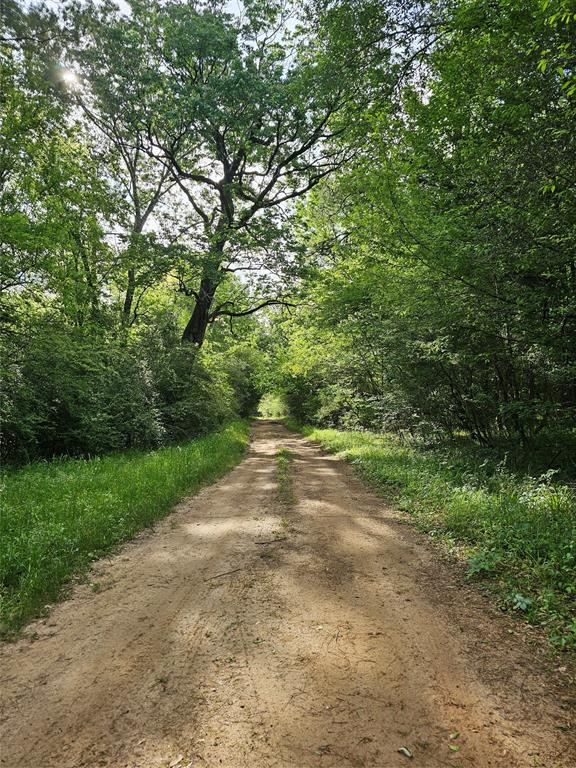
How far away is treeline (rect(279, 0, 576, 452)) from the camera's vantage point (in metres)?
5.50

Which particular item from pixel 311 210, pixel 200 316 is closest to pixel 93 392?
pixel 200 316

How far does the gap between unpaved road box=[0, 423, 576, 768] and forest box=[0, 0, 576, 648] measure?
71 centimetres

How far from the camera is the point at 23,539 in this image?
4691 mm

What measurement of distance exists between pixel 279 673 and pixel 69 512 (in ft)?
13.6

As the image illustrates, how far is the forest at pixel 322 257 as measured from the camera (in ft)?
18.0

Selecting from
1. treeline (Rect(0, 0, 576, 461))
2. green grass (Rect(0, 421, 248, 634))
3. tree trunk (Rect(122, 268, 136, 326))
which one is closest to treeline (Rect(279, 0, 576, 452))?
treeline (Rect(0, 0, 576, 461))

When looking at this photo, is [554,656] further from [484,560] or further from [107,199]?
[107,199]

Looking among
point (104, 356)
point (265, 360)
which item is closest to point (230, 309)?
point (104, 356)

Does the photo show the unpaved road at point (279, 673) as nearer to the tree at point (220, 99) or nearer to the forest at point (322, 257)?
the forest at point (322, 257)

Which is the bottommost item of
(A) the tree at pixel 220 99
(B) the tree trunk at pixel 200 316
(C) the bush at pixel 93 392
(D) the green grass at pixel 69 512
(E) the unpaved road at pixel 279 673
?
(E) the unpaved road at pixel 279 673

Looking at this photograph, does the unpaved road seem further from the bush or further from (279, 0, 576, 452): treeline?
the bush

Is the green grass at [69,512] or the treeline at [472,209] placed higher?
the treeline at [472,209]

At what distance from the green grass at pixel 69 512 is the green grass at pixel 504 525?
4.41m

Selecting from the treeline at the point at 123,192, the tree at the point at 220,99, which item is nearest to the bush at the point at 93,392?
the treeline at the point at 123,192
